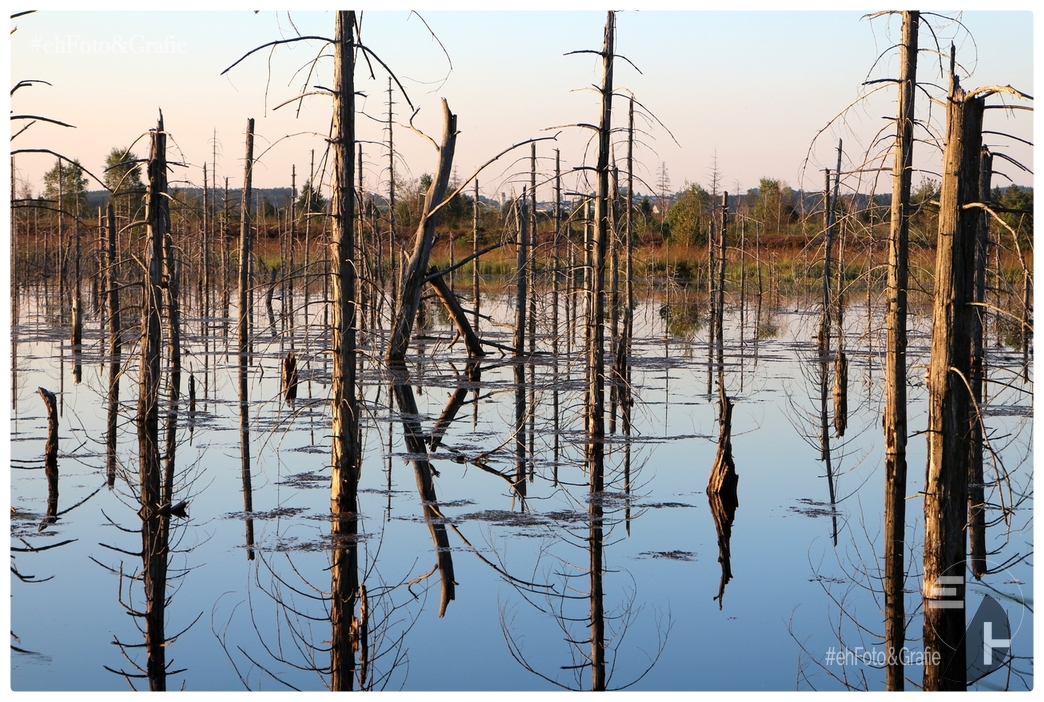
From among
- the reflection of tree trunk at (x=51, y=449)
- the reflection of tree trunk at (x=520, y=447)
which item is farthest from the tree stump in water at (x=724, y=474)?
the reflection of tree trunk at (x=51, y=449)

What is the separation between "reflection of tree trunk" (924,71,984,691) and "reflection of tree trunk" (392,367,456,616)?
12.8ft

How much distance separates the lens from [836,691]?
23.9ft

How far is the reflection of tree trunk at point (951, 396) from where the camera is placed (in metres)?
7.73

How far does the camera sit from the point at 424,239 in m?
22.5

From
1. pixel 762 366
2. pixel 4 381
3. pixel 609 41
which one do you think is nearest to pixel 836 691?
pixel 4 381

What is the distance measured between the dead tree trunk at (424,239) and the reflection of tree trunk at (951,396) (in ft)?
45.7

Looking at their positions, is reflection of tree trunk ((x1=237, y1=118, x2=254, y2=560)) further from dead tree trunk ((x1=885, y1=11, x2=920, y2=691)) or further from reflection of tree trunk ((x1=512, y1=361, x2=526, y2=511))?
dead tree trunk ((x1=885, y1=11, x2=920, y2=691))

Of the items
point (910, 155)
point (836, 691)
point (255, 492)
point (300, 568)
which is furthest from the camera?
point (910, 155)

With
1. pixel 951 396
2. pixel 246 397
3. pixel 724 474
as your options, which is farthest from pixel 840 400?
pixel 951 396

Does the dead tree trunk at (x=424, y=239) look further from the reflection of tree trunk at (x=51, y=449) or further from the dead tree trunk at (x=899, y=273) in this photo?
the dead tree trunk at (x=899, y=273)

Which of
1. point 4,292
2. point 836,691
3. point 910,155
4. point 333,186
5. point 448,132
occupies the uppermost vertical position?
point 448,132

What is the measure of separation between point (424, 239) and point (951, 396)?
15.7 metres

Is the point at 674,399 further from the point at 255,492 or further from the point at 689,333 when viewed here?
the point at 689,333

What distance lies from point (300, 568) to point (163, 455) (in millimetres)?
5916
